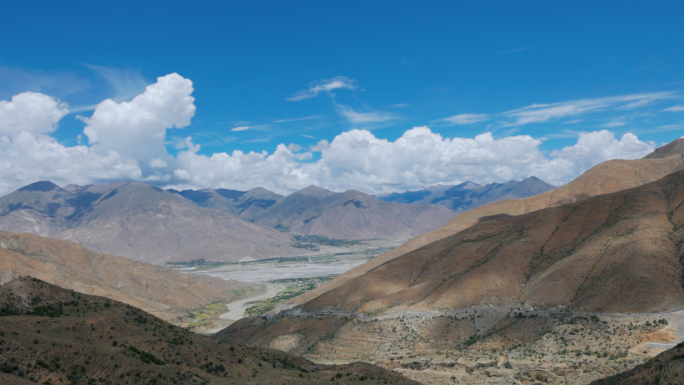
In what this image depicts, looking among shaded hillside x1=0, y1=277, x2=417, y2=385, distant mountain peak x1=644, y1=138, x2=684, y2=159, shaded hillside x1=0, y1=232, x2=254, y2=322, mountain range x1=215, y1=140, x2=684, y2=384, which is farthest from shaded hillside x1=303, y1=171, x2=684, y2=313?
distant mountain peak x1=644, y1=138, x2=684, y2=159

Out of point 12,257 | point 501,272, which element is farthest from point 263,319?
point 12,257

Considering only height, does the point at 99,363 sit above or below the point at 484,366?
above

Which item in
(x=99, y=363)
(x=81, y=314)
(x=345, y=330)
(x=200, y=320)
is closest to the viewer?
(x=99, y=363)

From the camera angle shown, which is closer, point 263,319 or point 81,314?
point 81,314

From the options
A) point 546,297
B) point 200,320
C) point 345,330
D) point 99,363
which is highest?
point 99,363

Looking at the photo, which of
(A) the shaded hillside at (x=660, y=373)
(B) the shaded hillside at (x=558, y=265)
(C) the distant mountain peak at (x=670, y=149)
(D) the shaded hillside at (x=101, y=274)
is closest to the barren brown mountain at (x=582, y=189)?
(C) the distant mountain peak at (x=670, y=149)

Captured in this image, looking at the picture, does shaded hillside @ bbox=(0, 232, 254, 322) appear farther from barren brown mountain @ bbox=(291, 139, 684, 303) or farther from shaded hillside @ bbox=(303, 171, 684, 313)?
shaded hillside @ bbox=(303, 171, 684, 313)

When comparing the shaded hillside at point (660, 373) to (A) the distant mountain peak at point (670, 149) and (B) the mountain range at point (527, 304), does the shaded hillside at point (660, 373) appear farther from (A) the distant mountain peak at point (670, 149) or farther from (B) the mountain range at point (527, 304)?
(A) the distant mountain peak at point (670, 149)

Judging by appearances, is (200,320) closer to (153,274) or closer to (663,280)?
(153,274)
